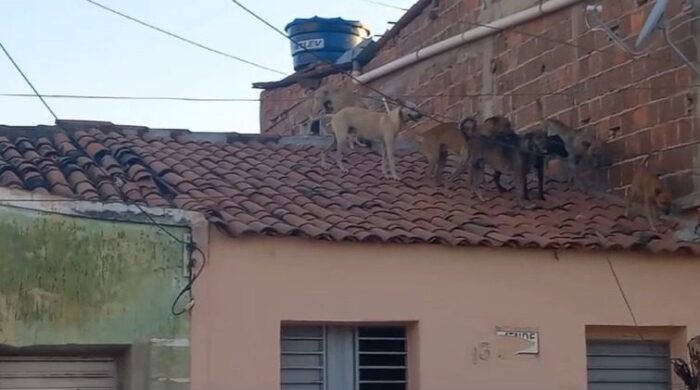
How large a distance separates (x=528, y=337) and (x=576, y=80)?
4.67 meters

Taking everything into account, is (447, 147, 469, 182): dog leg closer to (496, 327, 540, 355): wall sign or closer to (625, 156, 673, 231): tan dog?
(625, 156, 673, 231): tan dog

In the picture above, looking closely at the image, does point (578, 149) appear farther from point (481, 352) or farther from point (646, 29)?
point (481, 352)

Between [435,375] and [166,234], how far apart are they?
2902 mm

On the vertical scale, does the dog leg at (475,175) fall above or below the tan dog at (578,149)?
below

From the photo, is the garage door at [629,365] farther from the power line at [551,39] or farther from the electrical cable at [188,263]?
the electrical cable at [188,263]

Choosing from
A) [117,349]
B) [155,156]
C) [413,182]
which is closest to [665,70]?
[413,182]

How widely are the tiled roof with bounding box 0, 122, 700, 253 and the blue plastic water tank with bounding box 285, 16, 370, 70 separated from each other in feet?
26.4

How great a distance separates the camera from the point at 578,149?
16938 mm

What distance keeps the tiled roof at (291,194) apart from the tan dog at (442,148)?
23 cm

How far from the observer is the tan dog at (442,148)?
16641mm

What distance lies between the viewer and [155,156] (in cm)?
1563

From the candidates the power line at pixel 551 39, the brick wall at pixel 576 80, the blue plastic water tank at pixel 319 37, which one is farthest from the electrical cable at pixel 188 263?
the blue plastic water tank at pixel 319 37

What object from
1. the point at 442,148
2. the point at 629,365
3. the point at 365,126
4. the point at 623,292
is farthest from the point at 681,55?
the point at 365,126

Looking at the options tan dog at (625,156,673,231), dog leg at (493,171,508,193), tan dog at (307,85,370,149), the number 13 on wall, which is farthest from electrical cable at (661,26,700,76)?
tan dog at (307,85,370,149)
